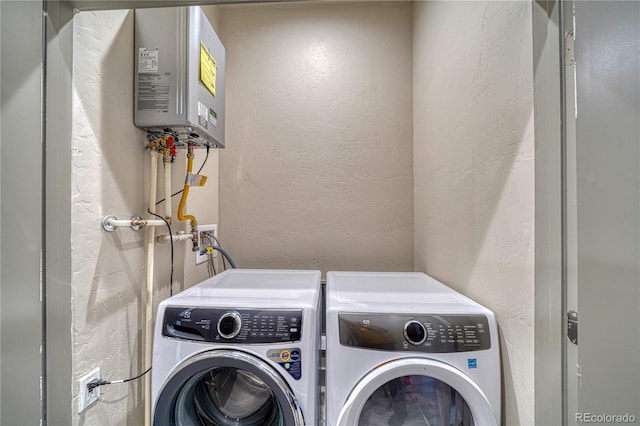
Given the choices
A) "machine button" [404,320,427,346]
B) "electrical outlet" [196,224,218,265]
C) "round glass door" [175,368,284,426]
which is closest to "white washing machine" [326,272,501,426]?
"machine button" [404,320,427,346]

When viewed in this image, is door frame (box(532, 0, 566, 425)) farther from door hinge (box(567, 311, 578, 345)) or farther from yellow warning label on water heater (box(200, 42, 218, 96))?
yellow warning label on water heater (box(200, 42, 218, 96))

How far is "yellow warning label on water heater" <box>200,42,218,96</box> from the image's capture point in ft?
3.59

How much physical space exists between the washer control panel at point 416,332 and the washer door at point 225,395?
0.93ft

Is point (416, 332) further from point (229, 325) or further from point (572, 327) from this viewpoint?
point (229, 325)

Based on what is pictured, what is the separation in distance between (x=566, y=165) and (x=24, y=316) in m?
1.48

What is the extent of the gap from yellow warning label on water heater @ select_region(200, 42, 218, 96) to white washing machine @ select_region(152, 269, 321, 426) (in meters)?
0.97

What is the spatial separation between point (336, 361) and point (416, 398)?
1.16 feet

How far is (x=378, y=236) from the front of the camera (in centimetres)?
178

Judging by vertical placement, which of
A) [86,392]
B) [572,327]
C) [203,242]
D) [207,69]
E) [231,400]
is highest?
[207,69]

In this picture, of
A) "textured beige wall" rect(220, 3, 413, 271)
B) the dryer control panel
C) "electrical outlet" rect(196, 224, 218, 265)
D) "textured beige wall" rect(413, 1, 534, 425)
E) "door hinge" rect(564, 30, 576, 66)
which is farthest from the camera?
"textured beige wall" rect(220, 3, 413, 271)

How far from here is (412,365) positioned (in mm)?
819

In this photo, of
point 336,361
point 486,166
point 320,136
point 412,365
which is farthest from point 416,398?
point 320,136

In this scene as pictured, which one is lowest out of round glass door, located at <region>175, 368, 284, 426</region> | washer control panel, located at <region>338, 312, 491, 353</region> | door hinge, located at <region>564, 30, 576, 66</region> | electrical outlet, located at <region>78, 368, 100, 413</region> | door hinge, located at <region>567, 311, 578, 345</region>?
round glass door, located at <region>175, 368, 284, 426</region>

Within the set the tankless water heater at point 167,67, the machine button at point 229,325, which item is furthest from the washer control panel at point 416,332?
the tankless water heater at point 167,67
